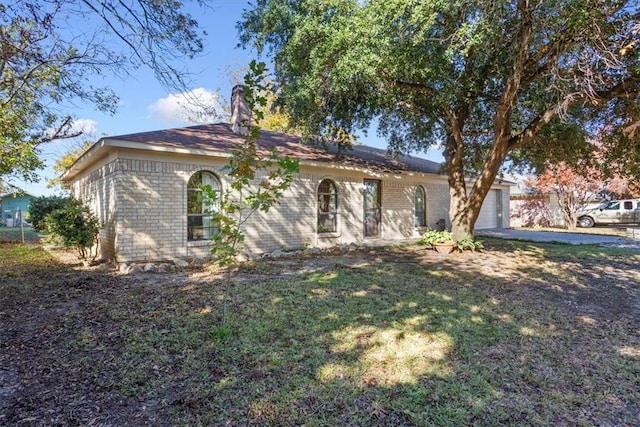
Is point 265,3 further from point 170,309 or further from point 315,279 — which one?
point 170,309

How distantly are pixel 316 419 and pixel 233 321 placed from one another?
206cm

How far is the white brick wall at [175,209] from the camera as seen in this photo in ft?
26.4

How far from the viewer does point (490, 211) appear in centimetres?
1955

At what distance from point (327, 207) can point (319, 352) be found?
27.1ft

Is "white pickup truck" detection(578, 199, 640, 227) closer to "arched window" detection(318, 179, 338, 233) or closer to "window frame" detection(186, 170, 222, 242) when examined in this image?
"arched window" detection(318, 179, 338, 233)

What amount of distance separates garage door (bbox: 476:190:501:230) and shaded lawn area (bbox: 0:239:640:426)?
40.9 feet

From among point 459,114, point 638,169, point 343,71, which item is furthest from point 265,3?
point 638,169

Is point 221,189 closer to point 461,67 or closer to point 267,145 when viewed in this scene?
point 267,145

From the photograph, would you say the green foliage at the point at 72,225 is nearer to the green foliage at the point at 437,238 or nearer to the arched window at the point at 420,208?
the green foliage at the point at 437,238

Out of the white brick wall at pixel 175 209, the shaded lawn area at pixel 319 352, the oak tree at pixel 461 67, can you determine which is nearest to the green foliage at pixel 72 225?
the white brick wall at pixel 175 209

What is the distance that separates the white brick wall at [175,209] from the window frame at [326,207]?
0.16 meters

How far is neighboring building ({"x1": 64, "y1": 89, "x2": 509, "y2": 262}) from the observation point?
8094 millimetres

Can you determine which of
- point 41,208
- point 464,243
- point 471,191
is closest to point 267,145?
point 471,191

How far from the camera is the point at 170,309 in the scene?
488cm
